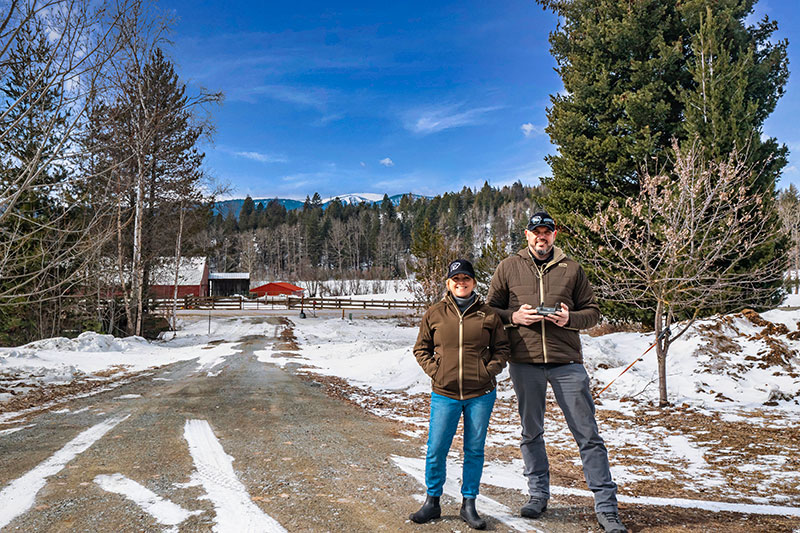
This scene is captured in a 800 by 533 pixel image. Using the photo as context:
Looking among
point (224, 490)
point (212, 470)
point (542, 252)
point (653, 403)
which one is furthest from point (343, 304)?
point (542, 252)

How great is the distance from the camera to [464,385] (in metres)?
3.26

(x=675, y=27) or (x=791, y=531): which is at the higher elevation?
(x=675, y=27)

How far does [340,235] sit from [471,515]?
78.5 m

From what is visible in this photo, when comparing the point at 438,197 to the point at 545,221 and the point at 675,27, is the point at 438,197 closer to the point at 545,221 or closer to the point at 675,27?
the point at 675,27

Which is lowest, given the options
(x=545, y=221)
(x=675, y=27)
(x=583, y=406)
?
(x=583, y=406)

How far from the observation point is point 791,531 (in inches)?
118

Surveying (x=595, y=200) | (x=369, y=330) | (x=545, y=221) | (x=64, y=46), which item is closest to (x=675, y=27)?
(x=595, y=200)

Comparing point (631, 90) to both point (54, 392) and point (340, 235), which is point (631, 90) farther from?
point (340, 235)

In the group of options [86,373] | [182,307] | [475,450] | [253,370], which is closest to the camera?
[475,450]

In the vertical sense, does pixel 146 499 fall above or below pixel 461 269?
below

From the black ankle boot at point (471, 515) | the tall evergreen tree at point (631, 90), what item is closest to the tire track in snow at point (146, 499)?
the black ankle boot at point (471, 515)

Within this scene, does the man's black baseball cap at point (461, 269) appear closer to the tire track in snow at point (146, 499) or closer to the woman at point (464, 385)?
the woman at point (464, 385)

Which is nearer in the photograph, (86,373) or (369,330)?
(86,373)

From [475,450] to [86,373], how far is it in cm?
1112
